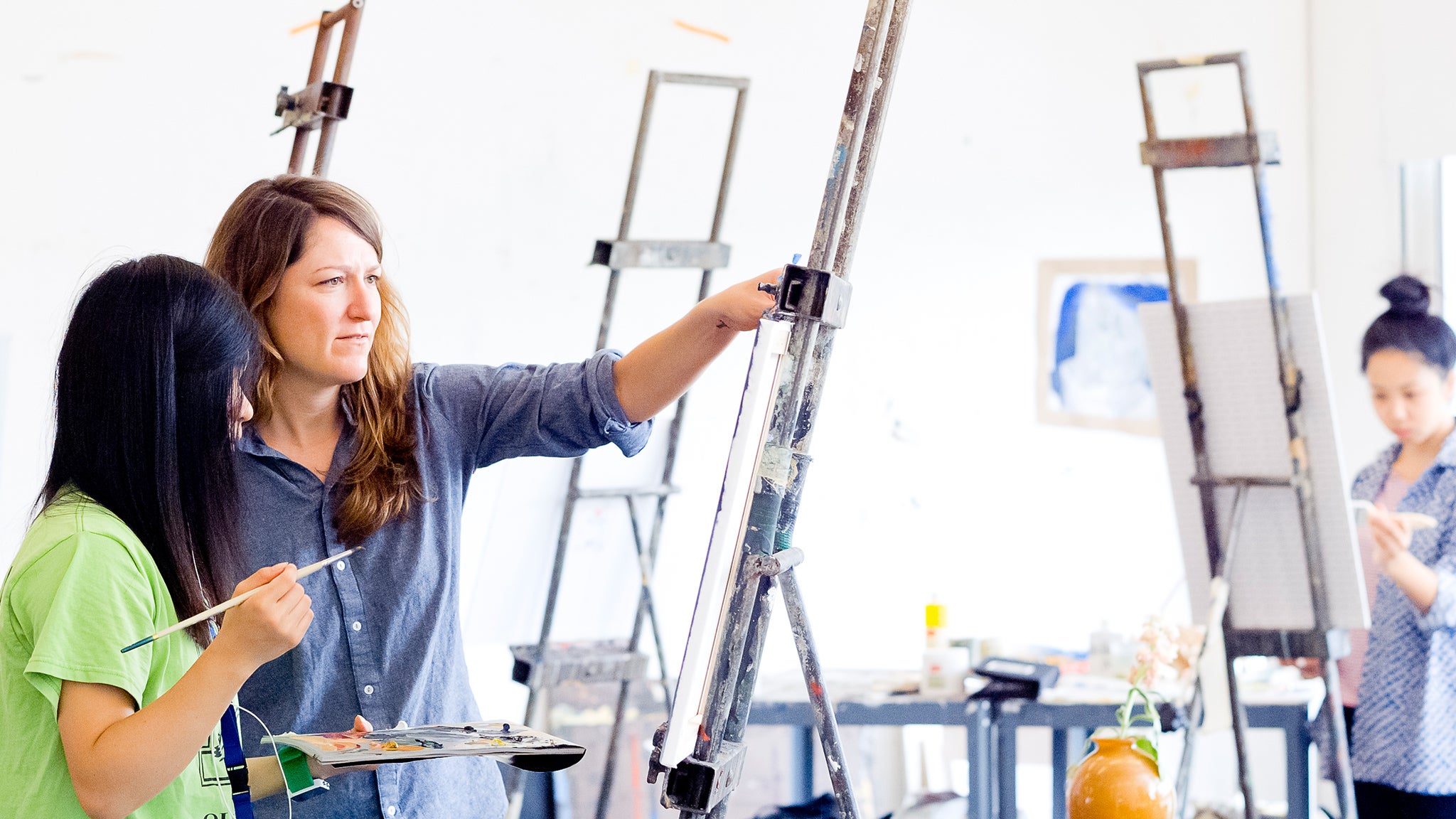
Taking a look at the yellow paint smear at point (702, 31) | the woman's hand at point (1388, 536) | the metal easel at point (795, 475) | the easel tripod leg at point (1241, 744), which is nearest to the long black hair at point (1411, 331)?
the woman's hand at point (1388, 536)

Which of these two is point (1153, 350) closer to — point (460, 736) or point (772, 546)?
point (772, 546)

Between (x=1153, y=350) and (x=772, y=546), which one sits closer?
(x=772, y=546)

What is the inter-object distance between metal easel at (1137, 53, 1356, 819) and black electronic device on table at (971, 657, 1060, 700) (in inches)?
16.5

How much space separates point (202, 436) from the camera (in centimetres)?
93

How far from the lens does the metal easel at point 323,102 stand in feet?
5.74

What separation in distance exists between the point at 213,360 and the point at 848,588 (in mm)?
2336

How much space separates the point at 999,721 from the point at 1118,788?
44.7 inches

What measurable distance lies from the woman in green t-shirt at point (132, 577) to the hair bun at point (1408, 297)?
6.34 ft

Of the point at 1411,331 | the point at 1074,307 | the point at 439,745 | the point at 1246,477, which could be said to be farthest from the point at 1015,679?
the point at 439,745

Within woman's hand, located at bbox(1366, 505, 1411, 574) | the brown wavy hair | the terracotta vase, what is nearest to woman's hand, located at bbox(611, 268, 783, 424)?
the brown wavy hair

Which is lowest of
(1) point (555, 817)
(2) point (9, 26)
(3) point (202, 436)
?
(1) point (555, 817)

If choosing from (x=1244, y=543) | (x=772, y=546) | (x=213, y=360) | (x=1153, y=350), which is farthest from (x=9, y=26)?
(x=1244, y=543)

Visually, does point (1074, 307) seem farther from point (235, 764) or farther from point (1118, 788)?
point (235, 764)

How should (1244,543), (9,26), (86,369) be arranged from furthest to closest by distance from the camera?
1. (9,26)
2. (1244,543)
3. (86,369)
